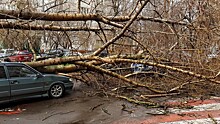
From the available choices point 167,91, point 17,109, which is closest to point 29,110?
point 17,109

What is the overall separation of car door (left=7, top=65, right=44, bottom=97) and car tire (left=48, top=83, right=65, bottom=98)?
468mm

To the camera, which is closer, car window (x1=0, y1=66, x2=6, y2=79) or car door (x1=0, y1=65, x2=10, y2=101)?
car door (x1=0, y1=65, x2=10, y2=101)

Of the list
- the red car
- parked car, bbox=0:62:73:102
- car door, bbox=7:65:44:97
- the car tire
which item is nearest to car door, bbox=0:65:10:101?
parked car, bbox=0:62:73:102

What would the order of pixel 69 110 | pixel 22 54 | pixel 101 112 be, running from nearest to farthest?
pixel 101 112 → pixel 69 110 → pixel 22 54

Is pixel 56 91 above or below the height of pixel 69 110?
above

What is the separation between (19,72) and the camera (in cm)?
930

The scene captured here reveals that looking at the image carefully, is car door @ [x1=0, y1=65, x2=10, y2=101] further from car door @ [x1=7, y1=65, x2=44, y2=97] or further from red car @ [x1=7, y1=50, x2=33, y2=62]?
red car @ [x1=7, y1=50, x2=33, y2=62]

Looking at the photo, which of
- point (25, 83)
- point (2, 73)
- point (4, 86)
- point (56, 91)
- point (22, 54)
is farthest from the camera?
point (22, 54)

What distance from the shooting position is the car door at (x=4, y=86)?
863 centimetres

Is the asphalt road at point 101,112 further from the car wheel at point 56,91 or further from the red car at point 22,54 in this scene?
the red car at point 22,54

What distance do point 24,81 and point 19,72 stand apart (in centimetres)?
37

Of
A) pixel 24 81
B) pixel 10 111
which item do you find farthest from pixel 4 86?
pixel 10 111

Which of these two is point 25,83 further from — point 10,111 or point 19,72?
point 10,111

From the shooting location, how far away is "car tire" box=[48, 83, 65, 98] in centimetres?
1010
